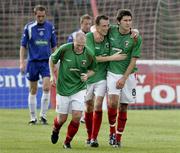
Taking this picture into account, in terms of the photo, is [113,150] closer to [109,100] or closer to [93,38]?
[109,100]

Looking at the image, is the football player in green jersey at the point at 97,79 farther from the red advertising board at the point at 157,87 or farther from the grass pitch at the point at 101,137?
the red advertising board at the point at 157,87

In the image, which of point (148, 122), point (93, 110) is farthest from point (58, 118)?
point (148, 122)

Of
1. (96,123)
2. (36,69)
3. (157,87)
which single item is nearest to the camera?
(96,123)

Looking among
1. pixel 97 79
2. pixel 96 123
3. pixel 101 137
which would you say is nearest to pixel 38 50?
pixel 101 137

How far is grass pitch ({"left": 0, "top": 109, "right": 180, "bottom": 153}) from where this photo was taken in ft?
41.0

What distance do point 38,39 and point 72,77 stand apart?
5.65 meters

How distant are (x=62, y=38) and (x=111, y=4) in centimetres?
215

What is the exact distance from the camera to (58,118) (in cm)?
1291

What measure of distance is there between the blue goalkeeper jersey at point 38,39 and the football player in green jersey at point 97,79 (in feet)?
16.0

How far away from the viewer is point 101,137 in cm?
1479

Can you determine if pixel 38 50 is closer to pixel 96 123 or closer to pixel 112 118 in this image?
pixel 96 123

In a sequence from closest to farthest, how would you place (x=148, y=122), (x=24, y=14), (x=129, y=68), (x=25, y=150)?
(x=25, y=150) < (x=129, y=68) < (x=148, y=122) < (x=24, y=14)

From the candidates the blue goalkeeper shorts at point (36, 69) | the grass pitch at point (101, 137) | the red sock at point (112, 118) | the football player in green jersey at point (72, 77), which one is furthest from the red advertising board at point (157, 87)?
the football player in green jersey at point (72, 77)

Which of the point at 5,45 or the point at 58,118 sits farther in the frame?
the point at 5,45
